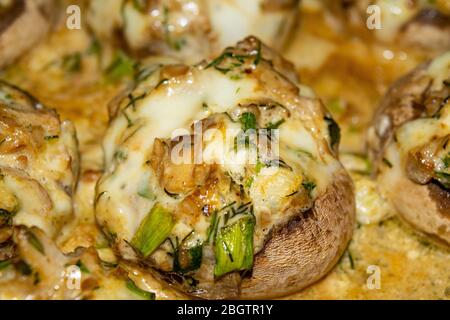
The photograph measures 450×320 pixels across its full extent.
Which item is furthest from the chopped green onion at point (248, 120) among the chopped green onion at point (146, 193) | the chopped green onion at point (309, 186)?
the chopped green onion at point (146, 193)

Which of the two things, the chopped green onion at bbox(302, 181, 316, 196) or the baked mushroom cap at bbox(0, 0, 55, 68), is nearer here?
the chopped green onion at bbox(302, 181, 316, 196)

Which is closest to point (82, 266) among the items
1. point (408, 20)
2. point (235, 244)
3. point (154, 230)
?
point (154, 230)

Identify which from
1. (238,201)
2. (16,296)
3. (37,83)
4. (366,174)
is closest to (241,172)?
(238,201)

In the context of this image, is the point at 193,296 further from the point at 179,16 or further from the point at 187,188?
the point at 179,16

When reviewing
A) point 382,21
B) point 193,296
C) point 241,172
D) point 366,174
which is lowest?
point 193,296

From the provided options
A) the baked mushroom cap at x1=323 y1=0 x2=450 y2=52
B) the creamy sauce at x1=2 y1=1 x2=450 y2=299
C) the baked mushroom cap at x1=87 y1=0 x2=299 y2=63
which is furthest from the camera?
the baked mushroom cap at x1=323 y1=0 x2=450 y2=52

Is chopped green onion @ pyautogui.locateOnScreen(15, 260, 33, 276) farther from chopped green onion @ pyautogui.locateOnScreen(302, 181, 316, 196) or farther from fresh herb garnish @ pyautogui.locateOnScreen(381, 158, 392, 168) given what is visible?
fresh herb garnish @ pyautogui.locateOnScreen(381, 158, 392, 168)

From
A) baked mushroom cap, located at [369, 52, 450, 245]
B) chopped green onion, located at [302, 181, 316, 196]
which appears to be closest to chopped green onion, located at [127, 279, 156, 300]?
chopped green onion, located at [302, 181, 316, 196]
